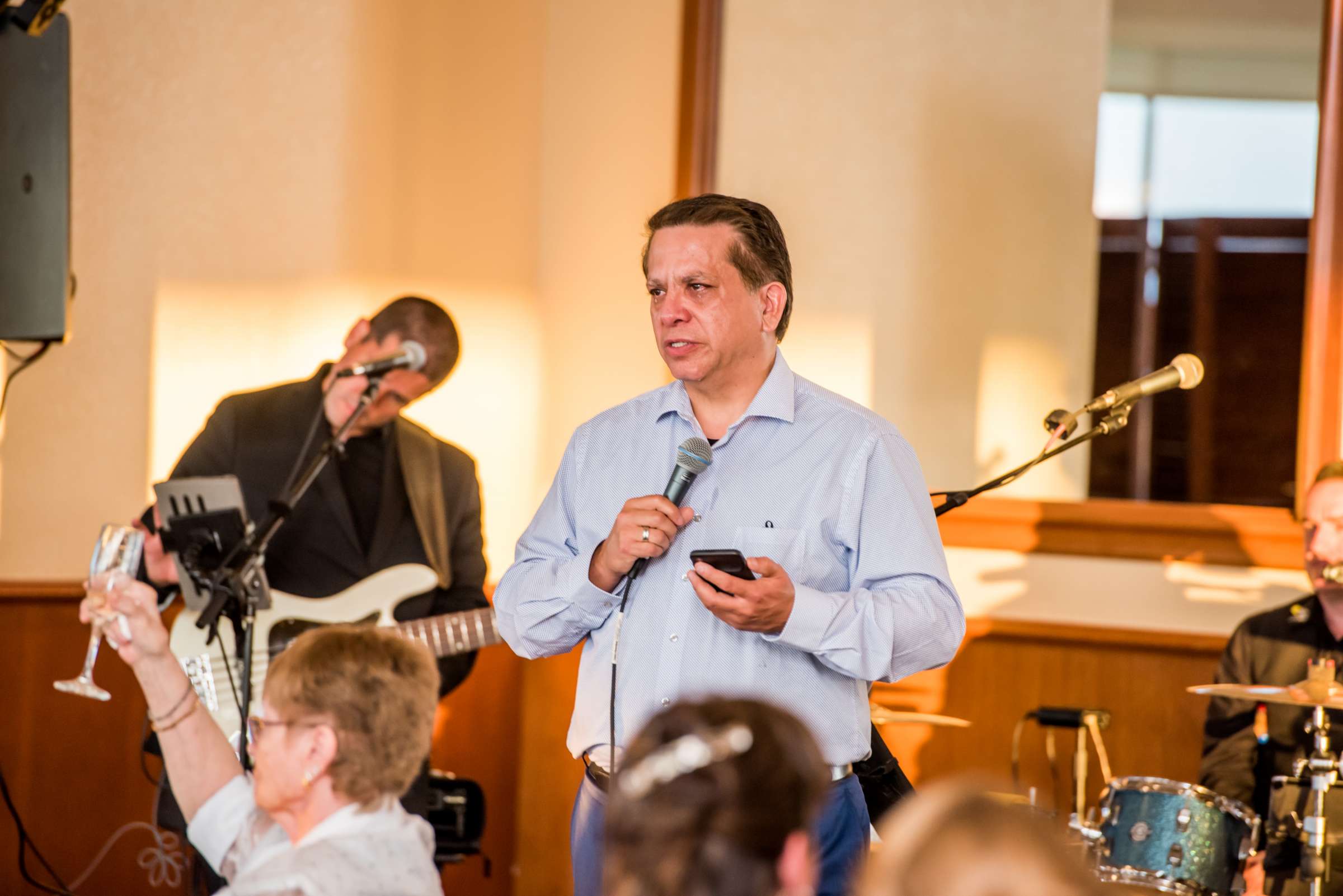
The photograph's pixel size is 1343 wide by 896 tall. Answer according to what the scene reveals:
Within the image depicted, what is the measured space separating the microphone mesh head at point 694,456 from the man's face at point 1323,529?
185 centimetres

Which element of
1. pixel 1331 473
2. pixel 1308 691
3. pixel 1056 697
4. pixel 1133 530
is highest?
pixel 1331 473

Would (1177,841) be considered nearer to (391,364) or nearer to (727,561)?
(727,561)

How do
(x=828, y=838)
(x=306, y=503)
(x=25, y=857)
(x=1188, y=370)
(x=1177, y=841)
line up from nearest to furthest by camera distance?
(x=828, y=838) < (x=1188, y=370) < (x=1177, y=841) < (x=306, y=503) < (x=25, y=857)

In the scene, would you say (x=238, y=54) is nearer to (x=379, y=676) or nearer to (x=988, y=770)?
(x=379, y=676)

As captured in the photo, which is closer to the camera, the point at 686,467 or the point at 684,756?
the point at 684,756

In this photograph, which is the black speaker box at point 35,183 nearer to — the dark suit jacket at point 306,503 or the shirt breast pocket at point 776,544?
the dark suit jacket at point 306,503

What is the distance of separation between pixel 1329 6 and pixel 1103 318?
3.29 metres

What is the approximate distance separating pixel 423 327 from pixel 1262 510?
227cm

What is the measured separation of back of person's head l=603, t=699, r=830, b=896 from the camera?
1053 mm

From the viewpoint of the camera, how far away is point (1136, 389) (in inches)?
97.7

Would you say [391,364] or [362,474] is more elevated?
[391,364]

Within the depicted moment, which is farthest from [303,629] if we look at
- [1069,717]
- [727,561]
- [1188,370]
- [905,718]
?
[1188,370]

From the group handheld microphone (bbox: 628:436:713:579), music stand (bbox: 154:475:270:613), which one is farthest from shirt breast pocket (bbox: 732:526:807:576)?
music stand (bbox: 154:475:270:613)

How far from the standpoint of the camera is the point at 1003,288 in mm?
4008
